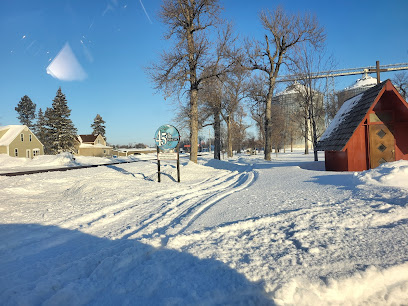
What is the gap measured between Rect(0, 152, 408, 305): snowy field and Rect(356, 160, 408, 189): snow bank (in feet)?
0.14

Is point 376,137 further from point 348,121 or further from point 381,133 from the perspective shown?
point 348,121

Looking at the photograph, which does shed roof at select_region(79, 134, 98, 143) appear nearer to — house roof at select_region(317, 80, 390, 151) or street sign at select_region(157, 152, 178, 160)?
street sign at select_region(157, 152, 178, 160)

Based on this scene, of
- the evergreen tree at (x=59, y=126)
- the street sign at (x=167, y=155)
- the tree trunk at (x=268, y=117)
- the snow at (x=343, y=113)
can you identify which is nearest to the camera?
the street sign at (x=167, y=155)

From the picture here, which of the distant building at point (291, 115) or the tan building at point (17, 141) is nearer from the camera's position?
the tan building at point (17, 141)

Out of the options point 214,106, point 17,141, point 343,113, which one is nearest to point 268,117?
point 214,106

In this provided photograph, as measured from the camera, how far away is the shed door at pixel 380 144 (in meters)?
11.7

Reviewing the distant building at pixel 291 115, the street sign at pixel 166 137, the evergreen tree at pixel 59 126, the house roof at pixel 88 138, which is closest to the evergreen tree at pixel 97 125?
the house roof at pixel 88 138

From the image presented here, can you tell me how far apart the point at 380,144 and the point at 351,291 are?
11.6 m

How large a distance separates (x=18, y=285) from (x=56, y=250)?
1180 millimetres

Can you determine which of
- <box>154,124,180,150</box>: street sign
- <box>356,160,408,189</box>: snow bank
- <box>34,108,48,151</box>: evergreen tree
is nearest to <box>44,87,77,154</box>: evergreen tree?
<box>34,108,48,151</box>: evergreen tree

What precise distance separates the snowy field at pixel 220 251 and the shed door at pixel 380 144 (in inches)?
204

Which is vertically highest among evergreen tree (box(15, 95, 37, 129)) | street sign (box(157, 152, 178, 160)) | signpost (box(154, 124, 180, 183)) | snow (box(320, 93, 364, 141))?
evergreen tree (box(15, 95, 37, 129))

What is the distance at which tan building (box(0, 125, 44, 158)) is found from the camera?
133 ft

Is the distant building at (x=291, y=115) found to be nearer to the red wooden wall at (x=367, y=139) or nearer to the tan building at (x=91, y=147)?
the red wooden wall at (x=367, y=139)
